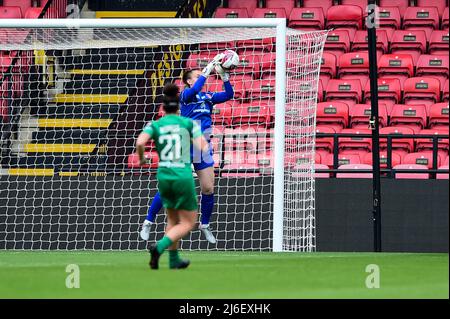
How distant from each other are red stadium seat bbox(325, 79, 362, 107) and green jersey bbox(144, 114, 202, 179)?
9.60m

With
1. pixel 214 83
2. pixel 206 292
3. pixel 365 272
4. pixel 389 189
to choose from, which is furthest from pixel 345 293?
pixel 214 83

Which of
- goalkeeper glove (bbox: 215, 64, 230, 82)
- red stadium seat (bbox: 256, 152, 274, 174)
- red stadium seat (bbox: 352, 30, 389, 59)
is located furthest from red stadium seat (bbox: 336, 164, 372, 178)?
goalkeeper glove (bbox: 215, 64, 230, 82)

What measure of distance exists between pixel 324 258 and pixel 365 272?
2.26 meters

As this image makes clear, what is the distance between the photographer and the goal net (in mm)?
16281

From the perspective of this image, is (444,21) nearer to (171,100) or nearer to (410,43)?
(410,43)

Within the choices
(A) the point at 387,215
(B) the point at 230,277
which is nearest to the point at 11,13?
(A) the point at 387,215

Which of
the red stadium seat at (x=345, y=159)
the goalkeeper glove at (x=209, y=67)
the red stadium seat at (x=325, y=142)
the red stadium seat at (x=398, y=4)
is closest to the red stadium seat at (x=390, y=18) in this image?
the red stadium seat at (x=398, y=4)

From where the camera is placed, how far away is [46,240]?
17672 millimetres

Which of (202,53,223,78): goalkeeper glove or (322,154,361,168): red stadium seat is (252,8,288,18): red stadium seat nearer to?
(322,154,361,168): red stadium seat

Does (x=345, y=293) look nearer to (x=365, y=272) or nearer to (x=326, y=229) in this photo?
(x=365, y=272)

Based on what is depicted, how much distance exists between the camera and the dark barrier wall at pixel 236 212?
56.3 feet

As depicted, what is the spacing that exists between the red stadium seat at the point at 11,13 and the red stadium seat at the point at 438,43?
7.06 metres

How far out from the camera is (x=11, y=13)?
73.3 feet

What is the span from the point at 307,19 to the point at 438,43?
2.20m
